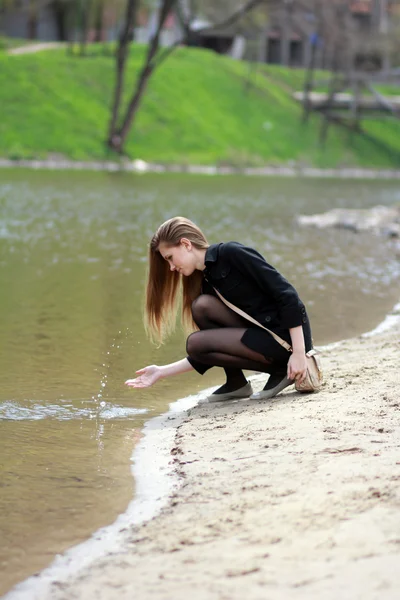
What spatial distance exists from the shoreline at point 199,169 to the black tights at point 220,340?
1208 inches

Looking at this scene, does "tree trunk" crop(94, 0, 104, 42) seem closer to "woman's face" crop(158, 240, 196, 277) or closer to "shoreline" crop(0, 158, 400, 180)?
"shoreline" crop(0, 158, 400, 180)

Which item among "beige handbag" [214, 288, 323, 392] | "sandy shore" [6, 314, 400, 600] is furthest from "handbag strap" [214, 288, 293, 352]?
"sandy shore" [6, 314, 400, 600]

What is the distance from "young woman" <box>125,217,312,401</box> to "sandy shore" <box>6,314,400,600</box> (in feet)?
1.31

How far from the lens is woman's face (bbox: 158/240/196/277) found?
20.3 ft

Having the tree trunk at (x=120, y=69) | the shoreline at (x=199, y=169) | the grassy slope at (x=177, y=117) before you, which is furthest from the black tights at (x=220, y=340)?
the tree trunk at (x=120, y=69)

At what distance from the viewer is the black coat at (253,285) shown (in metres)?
6.16

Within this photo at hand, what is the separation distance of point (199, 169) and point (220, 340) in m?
37.3

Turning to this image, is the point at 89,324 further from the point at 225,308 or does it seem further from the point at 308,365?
the point at 308,365

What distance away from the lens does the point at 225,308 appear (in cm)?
649

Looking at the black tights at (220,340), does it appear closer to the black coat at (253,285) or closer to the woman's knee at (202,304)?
the woman's knee at (202,304)

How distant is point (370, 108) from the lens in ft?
207

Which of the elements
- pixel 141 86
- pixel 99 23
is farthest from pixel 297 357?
pixel 99 23

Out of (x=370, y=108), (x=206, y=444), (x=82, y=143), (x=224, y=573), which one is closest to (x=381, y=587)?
(x=224, y=573)

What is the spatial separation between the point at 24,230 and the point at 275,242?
418 centimetres
